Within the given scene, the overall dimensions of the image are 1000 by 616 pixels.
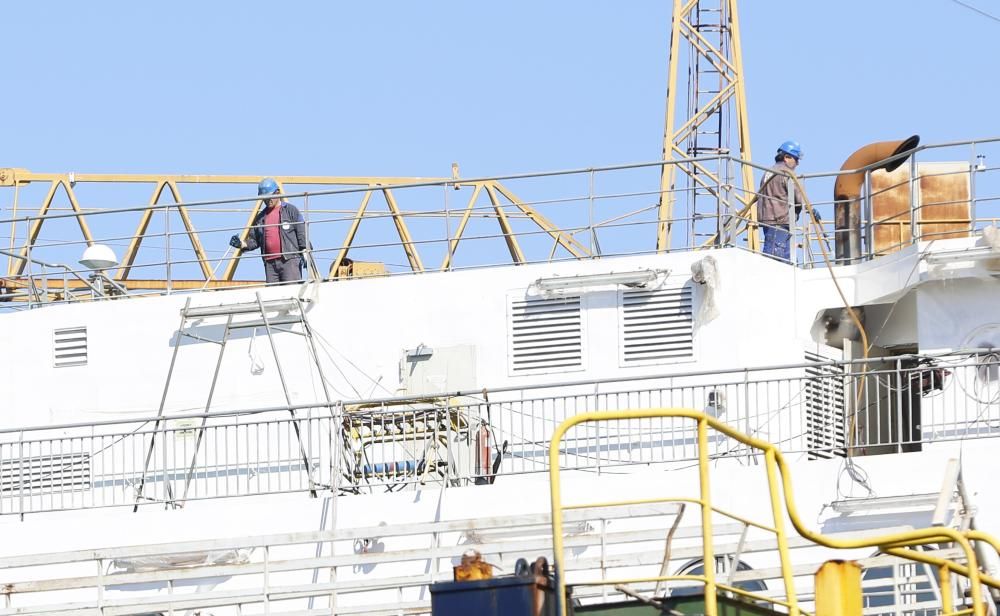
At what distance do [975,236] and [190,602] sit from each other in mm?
8949

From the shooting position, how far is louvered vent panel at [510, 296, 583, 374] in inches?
811

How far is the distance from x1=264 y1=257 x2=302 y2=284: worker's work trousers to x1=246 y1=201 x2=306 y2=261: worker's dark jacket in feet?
0.17

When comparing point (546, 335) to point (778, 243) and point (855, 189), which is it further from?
point (855, 189)

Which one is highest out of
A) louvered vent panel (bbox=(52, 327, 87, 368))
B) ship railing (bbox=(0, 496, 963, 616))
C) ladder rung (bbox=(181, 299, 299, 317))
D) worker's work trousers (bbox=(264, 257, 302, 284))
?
worker's work trousers (bbox=(264, 257, 302, 284))

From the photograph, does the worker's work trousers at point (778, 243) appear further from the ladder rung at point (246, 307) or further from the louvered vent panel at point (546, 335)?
the ladder rung at point (246, 307)

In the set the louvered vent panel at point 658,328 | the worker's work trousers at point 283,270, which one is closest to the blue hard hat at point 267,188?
the worker's work trousers at point 283,270

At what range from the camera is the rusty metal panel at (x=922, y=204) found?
20609 mm

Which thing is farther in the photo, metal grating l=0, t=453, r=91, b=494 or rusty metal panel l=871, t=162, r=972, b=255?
metal grating l=0, t=453, r=91, b=494

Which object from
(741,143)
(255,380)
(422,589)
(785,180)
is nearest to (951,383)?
(785,180)

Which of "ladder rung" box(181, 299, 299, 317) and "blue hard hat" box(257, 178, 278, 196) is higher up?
"blue hard hat" box(257, 178, 278, 196)

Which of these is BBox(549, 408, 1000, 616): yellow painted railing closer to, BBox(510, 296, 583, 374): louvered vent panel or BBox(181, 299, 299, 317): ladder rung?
BBox(510, 296, 583, 374): louvered vent panel

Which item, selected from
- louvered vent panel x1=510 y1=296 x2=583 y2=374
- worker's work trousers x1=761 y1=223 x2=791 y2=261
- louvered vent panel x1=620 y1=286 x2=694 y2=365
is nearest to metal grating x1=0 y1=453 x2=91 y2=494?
louvered vent panel x1=510 y1=296 x2=583 y2=374

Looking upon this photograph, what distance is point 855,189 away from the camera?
72.9 ft

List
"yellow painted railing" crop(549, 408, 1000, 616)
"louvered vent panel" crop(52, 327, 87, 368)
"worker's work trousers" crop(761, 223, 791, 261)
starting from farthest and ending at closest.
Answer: "louvered vent panel" crop(52, 327, 87, 368), "worker's work trousers" crop(761, 223, 791, 261), "yellow painted railing" crop(549, 408, 1000, 616)
